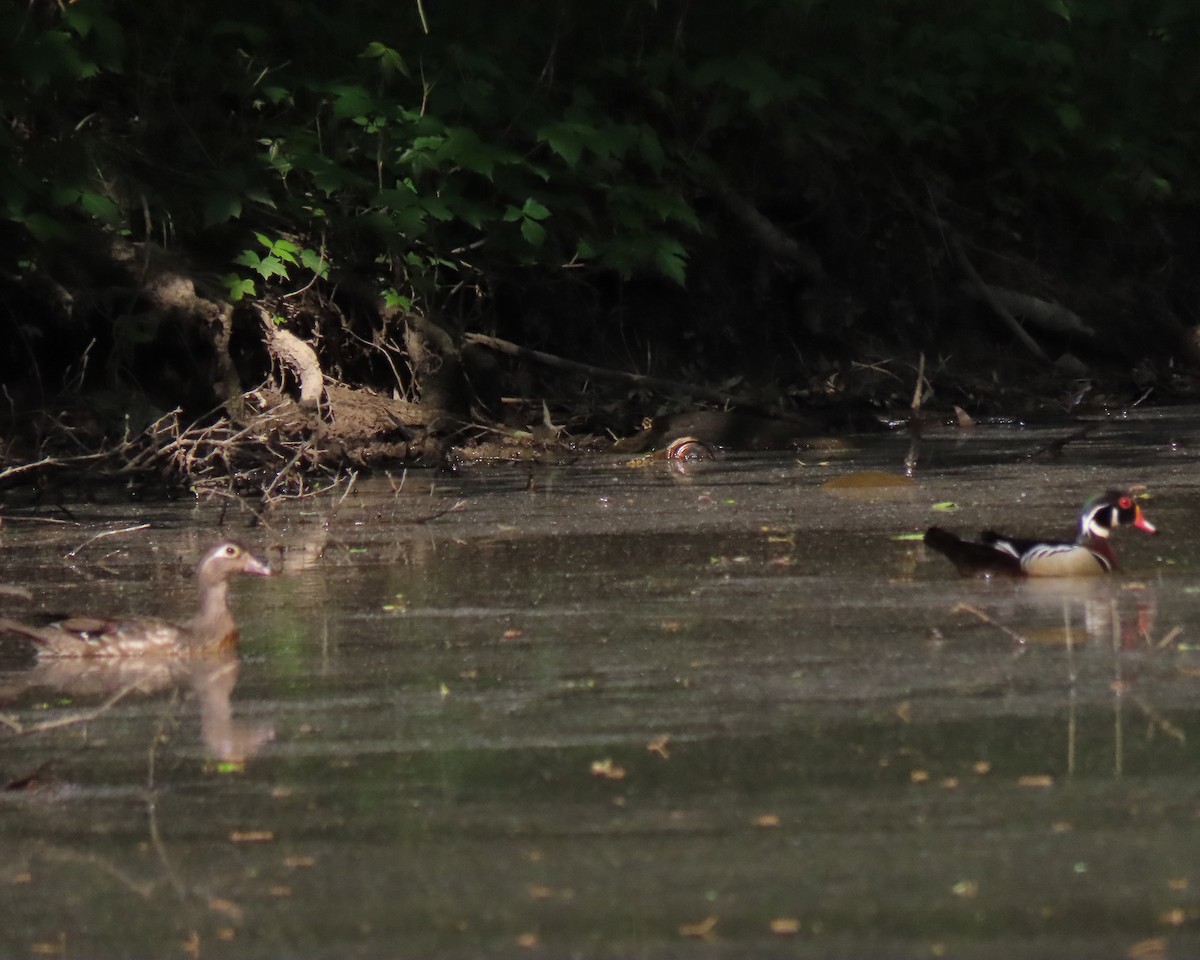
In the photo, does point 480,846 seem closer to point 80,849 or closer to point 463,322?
point 80,849

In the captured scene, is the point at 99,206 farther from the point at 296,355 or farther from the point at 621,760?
the point at 621,760

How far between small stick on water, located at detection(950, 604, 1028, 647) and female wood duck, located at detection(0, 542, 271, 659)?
97.8 inches

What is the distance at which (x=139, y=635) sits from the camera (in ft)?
24.8

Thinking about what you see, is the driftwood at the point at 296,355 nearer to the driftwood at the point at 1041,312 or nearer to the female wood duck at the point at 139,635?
the female wood duck at the point at 139,635

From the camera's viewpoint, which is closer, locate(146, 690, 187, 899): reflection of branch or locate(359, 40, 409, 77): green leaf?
locate(146, 690, 187, 899): reflection of branch

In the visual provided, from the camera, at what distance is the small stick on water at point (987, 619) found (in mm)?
7250

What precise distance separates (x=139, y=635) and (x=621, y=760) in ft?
8.25

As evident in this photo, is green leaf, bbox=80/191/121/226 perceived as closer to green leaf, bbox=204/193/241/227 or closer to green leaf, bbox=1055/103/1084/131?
green leaf, bbox=204/193/241/227

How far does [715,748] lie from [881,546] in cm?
431

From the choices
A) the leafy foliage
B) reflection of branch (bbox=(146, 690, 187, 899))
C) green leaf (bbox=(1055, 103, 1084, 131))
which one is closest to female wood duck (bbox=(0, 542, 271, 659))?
reflection of branch (bbox=(146, 690, 187, 899))

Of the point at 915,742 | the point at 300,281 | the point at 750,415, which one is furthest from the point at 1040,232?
the point at 915,742

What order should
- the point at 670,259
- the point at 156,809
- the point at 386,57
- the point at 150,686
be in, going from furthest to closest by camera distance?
1. the point at 670,259
2. the point at 386,57
3. the point at 150,686
4. the point at 156,809

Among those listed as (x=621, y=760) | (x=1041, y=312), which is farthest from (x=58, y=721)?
(x=1041, y=312)

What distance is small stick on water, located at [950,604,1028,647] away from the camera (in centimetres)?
725
